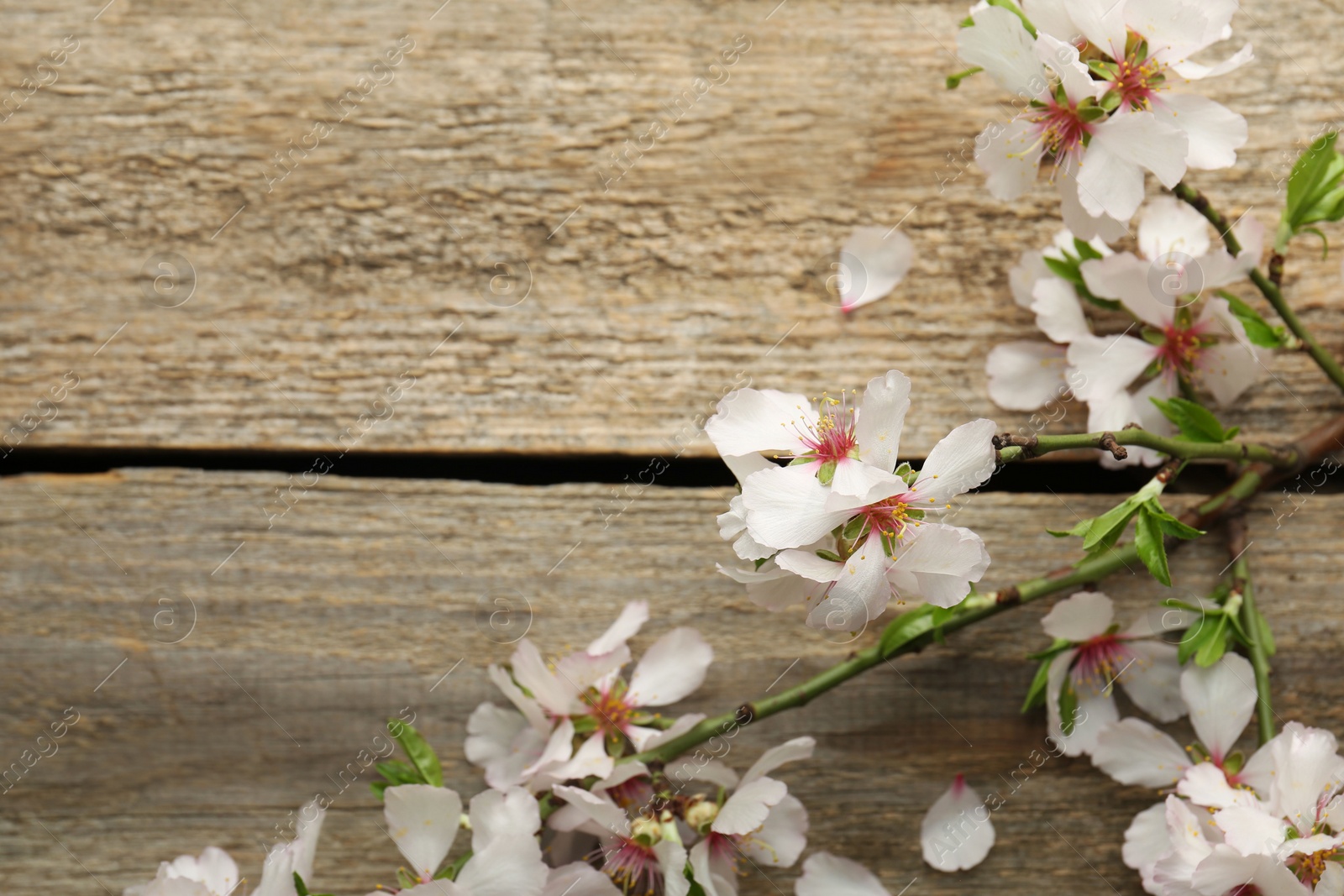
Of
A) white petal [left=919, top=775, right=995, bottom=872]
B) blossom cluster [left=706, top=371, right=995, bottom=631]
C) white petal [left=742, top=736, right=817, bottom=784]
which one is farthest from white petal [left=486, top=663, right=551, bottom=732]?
white petal [left=919, top=775, right=995, bottom=872]

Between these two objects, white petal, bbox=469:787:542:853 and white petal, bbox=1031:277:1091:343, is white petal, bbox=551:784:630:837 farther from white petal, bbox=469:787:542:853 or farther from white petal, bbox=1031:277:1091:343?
white petal, bbox=1031:277:1091:343

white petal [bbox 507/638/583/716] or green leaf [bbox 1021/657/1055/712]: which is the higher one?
white petal [bbox 507/638/583/716]

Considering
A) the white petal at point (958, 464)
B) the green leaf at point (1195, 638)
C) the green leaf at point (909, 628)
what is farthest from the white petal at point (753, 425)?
the green leaf at point (1195, 638)

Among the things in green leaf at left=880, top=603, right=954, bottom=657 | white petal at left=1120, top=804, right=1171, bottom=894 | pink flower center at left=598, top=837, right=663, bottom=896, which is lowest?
white petal at left=1120, top=804, right=1171, bottom=894

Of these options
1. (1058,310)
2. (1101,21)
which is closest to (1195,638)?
(1058,310)

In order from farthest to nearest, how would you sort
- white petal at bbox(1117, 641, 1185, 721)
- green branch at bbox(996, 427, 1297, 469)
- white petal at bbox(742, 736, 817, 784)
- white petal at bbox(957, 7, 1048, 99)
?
1. white petal at bbox(1117, 641, 1185, 721)
2. white petal at bbox(742, 736, 817, 784)
3. white petal at bbox(957, 7, 1048, 99)
4. green branch at bbox(996, 427, 1297, 469)

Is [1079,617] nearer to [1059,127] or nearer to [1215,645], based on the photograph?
[1215,645]
